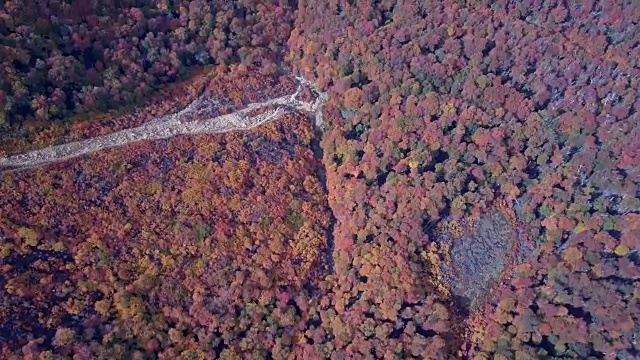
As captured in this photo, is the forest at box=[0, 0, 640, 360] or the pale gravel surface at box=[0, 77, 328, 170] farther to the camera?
the pale gravel surface at box=[0, 77, 328, 170]

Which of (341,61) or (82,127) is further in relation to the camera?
(341,61)

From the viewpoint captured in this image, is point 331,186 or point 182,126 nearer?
point 331,186

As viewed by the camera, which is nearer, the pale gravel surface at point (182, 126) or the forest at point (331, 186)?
the forest at point (331, 186)

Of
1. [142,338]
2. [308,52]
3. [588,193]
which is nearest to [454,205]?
[588,193]

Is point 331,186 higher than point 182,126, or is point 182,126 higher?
point 182,126

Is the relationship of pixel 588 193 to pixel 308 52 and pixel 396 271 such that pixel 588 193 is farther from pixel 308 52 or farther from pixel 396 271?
pixel 308 52
